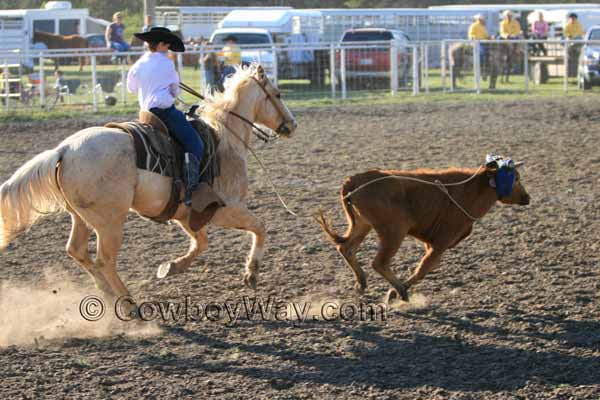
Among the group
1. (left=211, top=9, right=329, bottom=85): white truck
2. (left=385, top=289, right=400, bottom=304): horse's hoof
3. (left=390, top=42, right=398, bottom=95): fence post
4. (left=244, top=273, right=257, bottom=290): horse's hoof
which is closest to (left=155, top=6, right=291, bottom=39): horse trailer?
(left=211, top=9, right=329, bottom=85): white truck

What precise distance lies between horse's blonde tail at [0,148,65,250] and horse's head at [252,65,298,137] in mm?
1889

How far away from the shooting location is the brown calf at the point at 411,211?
611 cm

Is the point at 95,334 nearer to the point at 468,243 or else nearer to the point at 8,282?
the point at 8,282

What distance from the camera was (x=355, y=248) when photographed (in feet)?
21.3

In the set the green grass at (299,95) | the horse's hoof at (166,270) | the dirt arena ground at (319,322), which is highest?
the green grass at (299,95)

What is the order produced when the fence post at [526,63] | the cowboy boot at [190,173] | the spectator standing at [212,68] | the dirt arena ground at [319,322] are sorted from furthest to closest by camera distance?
the fence post at [526,63] → the spectator standing at [212,68] → the cowboy boot at [190,173] → the dirt arena ground at [319,322]

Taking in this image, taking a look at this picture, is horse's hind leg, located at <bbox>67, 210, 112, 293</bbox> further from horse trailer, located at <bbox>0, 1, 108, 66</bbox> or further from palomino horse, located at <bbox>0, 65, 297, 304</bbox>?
horse trailer, located at <bbox>0, 1, 108, 66</bbox>

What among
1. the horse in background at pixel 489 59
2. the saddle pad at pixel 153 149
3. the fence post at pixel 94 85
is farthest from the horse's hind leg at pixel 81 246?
the horse in background at pixel 489 59

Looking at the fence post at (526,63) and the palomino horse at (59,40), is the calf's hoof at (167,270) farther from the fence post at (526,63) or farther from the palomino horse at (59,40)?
the palomino horse at (59,40)

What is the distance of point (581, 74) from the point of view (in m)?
20.9

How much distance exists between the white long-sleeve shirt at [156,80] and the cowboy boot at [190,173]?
1.34 feet

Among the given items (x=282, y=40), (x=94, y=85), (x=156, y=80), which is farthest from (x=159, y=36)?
(x=282, y=40)

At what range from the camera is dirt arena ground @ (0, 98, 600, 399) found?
15.7 feet

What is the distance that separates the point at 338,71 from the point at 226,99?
1447 cm
